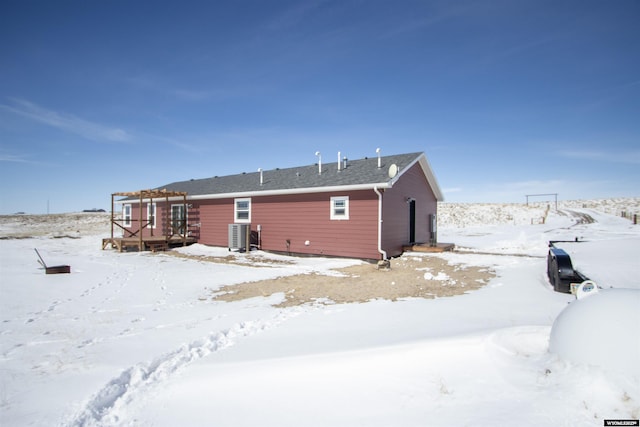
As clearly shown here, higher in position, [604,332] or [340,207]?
[340,207]

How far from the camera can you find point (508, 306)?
550 centimetres

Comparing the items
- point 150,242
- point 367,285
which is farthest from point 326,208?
point 150,242

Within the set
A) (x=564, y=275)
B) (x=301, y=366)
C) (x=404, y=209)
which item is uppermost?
(x=404, y=209)

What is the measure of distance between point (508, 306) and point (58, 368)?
6.33 metres

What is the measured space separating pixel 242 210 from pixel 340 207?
571cm

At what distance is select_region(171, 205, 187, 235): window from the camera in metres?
18.7

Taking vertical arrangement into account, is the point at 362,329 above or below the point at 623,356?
below

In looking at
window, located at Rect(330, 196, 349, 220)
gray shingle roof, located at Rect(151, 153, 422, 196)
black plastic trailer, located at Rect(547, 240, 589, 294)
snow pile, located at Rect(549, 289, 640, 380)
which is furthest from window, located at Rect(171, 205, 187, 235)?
snow pile, located at Rect(549, 289, 640, 380)

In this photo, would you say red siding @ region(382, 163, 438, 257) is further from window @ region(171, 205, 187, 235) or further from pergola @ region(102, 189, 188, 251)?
window @ region(171, 205, 187, 235)

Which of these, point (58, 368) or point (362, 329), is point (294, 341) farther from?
point (58, 368)

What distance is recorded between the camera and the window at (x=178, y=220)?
18734 mm

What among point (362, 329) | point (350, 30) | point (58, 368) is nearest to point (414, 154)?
point (350, 30)

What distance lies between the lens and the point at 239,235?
15539mm

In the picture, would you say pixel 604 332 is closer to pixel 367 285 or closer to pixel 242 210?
pixel 367 285
